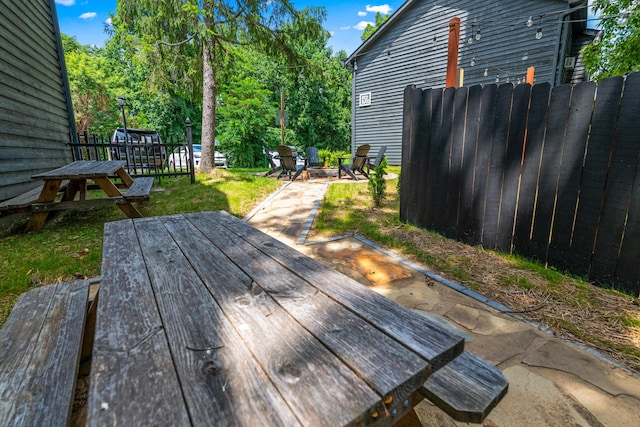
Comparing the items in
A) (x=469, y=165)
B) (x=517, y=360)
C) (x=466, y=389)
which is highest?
(x=469, y=165)

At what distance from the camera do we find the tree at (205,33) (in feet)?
24.7

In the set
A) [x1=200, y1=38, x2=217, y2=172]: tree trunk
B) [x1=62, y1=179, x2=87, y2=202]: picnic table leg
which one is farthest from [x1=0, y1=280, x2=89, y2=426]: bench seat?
[x1=200, y1=38, x2=217, y2=172]: tree trunk

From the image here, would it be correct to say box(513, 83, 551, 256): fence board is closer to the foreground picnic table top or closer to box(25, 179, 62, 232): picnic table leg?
the foreground picnic table top

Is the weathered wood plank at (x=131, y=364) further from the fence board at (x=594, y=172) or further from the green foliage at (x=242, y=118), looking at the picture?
the green foliage at (x=242, y=118)

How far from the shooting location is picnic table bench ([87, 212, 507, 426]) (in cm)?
57

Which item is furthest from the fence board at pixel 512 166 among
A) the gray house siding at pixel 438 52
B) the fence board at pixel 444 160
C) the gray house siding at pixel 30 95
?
the gray house siding at pixel 30 95

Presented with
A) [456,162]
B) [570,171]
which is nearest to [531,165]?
[570,171]

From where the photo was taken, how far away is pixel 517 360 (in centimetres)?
159

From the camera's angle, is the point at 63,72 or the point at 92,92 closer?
the point at 63,72

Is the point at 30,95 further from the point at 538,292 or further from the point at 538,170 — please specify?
the point at 538,292

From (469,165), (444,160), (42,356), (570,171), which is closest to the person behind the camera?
(42,356)

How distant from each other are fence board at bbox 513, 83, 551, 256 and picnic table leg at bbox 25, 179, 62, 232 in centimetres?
475

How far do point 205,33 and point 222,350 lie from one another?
26.7 feet

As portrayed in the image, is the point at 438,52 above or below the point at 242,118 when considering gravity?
above
